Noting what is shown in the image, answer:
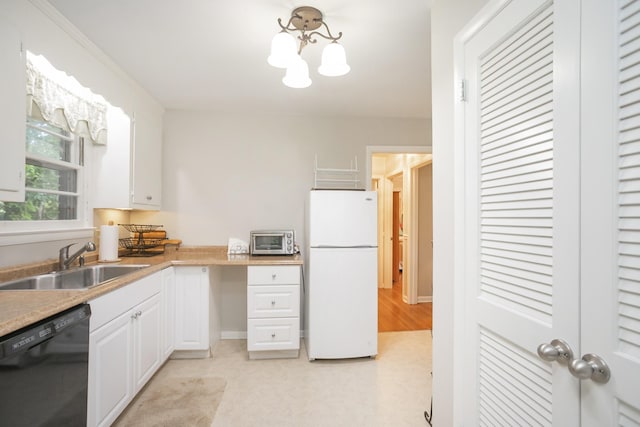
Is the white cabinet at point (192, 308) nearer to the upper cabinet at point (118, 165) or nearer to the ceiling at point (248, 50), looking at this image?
the upper cabinet at point (118, 165)

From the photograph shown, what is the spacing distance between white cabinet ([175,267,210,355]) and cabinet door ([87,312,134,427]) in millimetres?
738

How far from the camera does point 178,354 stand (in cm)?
271

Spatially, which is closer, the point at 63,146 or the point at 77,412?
the point at 77,412

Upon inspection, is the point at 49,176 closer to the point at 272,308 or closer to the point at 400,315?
the point at 272,308

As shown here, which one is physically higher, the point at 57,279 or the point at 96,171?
the point at 96,171

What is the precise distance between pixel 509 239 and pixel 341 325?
193 centimetres

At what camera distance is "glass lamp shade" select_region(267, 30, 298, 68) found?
5.00ft

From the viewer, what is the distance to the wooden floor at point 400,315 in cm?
354

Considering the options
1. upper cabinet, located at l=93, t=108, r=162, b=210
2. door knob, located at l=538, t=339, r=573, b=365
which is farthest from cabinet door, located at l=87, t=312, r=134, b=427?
door knob, located at l=538, t=339, r=573, b=365

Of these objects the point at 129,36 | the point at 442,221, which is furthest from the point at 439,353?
the point at 129,36

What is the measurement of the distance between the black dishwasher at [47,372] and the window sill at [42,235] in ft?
2.63

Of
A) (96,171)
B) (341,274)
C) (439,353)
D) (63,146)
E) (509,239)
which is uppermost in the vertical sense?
(63,146)

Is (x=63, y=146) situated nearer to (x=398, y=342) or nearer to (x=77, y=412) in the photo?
(x=77, y=412)

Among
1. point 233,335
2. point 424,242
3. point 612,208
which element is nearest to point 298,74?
point 612,208
